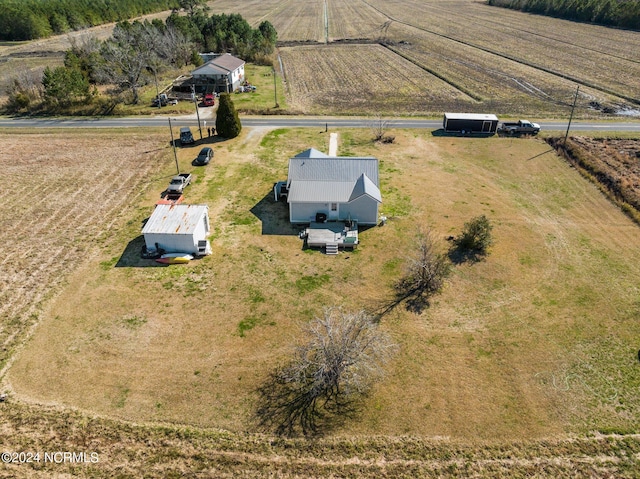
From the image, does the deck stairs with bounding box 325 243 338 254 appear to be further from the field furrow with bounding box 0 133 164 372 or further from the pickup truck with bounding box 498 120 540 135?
the pickup truck with bounding box 498 120 540 135

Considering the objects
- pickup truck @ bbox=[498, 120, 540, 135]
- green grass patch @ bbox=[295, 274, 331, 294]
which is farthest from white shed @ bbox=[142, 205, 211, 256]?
pickup truck @ bbox=[498, 120, 540, 135]

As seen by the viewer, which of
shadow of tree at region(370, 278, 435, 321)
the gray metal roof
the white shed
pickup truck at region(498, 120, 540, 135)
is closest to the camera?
shadow of tree at region(370, 278, 435, 321)

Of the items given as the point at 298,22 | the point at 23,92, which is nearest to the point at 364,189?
the point at 23,92

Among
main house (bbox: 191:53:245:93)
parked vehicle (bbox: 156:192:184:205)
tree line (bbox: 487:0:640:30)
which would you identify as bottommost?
parked vehicle (bbox: 156:192:184:205)

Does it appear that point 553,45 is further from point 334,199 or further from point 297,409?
point 297,409

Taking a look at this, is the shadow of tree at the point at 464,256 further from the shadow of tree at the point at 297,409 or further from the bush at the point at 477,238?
the shadow of tree at the point at 297,409

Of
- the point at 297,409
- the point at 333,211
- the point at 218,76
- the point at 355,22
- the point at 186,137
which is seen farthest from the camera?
the point at 355,22

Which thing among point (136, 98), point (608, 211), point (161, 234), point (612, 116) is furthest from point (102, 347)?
point (612, 116)
